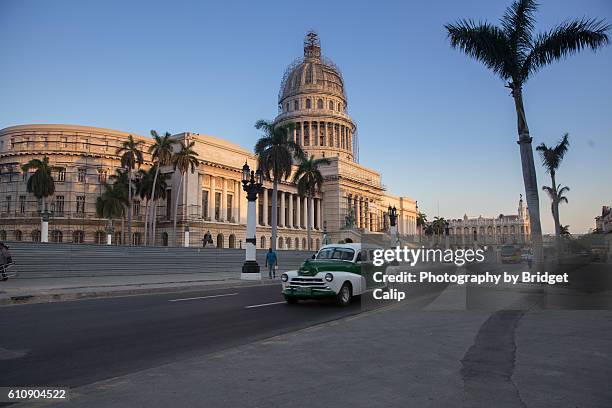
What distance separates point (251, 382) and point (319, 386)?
798 mm

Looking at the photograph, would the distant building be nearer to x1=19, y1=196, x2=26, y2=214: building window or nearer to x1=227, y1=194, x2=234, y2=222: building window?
x1=227, y1=194, x2=234, y2=222: building window

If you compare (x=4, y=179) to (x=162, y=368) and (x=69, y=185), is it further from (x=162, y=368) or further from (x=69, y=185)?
(x=162, y=368)

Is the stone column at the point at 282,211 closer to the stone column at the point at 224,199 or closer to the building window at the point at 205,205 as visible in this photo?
the stone column at the point at 224,199

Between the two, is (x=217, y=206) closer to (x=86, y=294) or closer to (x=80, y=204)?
(x=80, y=204)

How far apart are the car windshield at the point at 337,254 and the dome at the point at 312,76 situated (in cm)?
9647

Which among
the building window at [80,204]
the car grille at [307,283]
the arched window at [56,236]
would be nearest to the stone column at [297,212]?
the building window at [80,204]

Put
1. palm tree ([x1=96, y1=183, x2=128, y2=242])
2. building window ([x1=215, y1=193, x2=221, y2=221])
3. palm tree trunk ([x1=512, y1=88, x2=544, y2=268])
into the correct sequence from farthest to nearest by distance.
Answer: building window ([x1=215, y1=193, x2=221, y2=221]) < palm tree ([x1=96, y1=183, x2=128, y2=242]) < palm tree trunk ([x1=512, y1=88, x2=544, y2=268])

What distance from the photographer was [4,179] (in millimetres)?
67062

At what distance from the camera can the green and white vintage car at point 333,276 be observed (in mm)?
13398

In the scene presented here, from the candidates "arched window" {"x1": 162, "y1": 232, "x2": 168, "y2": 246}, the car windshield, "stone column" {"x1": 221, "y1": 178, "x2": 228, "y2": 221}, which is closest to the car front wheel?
the car windshield

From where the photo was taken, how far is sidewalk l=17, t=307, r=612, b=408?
15.7ft

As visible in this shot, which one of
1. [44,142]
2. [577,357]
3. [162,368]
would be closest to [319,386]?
[162,368]

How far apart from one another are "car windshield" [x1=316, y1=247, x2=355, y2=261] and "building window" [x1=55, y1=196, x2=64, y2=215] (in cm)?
6016

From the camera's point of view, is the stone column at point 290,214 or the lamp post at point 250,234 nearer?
the lamp post at point 250,234
